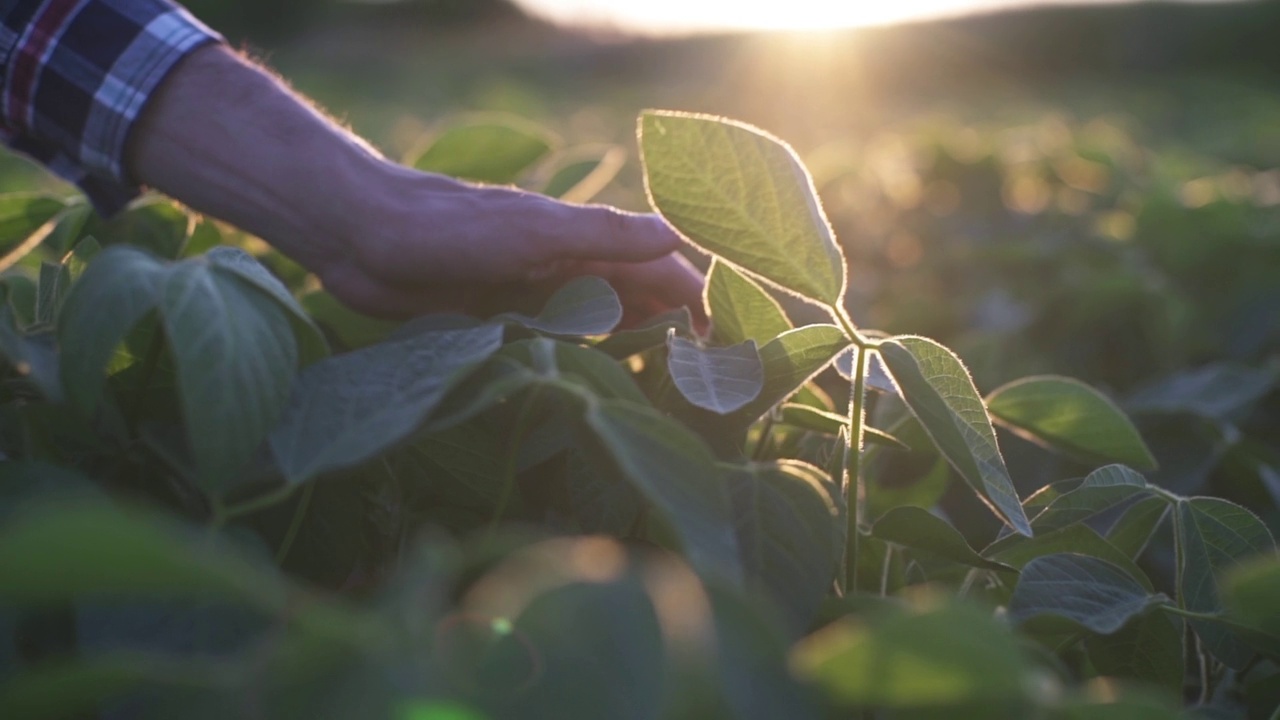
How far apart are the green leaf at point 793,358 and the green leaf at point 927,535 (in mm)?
87

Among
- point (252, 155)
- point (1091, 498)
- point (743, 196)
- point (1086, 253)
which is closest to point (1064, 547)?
point (1091, 498)

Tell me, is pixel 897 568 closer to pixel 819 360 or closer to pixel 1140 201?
pixel 819 360

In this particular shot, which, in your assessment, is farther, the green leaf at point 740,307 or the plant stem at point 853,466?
the green leaf at point 740,307

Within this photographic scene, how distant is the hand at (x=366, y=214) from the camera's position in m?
0.71

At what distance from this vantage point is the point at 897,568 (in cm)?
59

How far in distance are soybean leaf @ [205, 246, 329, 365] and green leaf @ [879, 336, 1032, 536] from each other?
0.28 metres

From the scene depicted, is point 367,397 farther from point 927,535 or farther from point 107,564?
point 927,535

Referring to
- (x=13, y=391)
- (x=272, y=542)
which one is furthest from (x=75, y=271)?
(x=272, y=542)

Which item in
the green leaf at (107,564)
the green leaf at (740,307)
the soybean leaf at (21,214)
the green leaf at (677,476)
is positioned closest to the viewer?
the green leaf at (107,564)

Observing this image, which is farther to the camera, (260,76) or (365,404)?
(260,76)

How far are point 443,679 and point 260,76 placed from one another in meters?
0.65

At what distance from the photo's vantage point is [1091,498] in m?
0.58

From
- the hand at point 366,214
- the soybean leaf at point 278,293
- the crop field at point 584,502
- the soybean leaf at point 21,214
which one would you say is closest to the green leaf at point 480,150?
the crop field at point 584,502

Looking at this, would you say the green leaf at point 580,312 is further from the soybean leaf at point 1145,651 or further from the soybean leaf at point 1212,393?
the soybean leaf at point 1212,393
